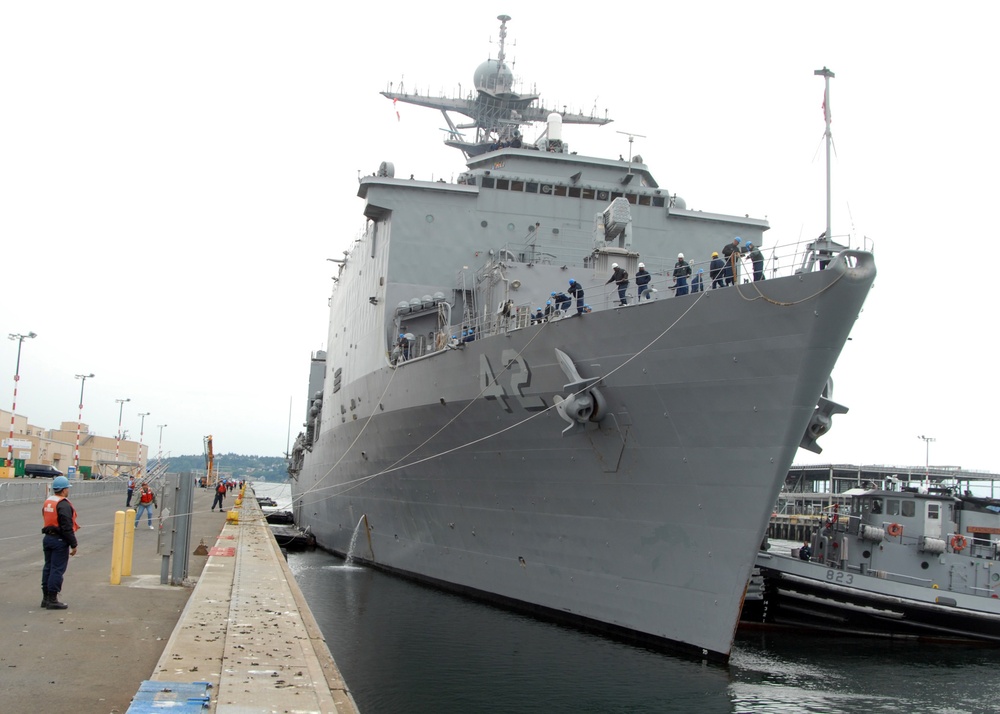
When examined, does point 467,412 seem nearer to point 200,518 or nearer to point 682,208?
point 682,208

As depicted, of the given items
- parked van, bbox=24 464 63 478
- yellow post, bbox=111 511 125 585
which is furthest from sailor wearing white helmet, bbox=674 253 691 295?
parked van, bbox=24 464 63 478

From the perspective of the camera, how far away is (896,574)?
14.8 m

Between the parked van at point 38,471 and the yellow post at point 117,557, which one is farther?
the parked van at point 38,471

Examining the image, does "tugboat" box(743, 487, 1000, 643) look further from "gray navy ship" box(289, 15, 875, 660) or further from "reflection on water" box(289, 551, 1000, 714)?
"gray navy ship" box(289, 15, 875, 660)

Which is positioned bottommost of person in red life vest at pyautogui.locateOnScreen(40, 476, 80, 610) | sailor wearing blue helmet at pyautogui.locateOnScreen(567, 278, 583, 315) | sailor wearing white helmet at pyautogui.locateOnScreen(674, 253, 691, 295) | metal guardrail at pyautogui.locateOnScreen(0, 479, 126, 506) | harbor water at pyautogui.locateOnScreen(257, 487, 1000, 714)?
harbor water at pyautogui.locateOnScreen(257, 487, 1000, 714)

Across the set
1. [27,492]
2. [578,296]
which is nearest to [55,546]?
[578,296]

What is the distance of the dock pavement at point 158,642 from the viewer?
4.73 metres

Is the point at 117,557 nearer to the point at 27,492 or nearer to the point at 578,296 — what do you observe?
the point at 578,296

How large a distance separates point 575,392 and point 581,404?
0.73 ft

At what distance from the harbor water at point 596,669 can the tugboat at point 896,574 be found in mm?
467

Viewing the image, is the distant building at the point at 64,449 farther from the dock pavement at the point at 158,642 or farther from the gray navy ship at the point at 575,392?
the dock pavement at the point at 158,642

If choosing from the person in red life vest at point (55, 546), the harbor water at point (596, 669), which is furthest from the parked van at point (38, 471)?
the person in red life vest at point (55, 546)

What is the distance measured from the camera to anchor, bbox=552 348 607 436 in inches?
399

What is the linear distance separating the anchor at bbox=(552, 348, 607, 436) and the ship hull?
108 millimetres
